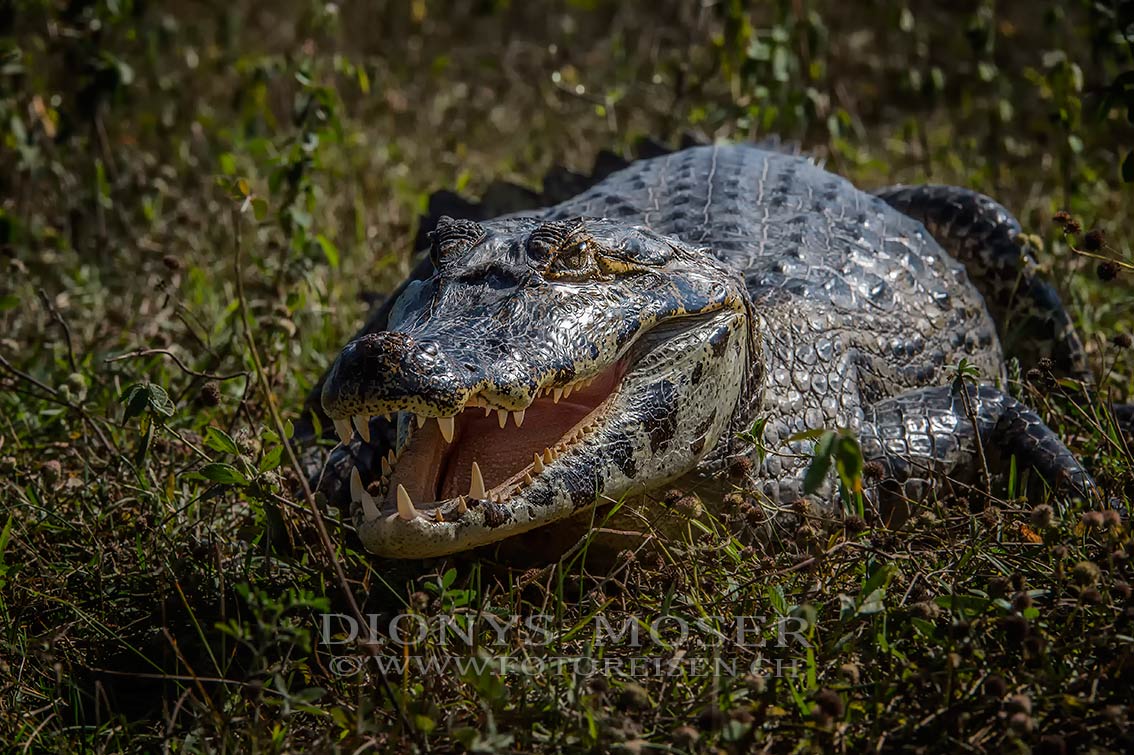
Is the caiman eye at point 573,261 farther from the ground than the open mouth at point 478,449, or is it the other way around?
the caiman eye at point 573,261

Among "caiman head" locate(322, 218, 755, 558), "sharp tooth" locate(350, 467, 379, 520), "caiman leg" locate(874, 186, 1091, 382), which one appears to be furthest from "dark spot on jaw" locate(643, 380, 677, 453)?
"caiman leg" locate(874, 186, 1091, 382)

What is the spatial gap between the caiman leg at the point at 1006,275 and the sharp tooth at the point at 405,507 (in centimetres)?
258

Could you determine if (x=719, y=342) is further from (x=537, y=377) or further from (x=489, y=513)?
(x=489, y=513)

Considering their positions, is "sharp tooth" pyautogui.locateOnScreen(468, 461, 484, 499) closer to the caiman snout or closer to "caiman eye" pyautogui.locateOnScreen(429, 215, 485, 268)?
the caiman snout

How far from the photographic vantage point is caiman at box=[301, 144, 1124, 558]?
113 inches

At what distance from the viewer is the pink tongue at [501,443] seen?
10.3 ft

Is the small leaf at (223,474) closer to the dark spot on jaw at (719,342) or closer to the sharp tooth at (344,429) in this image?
the sharp tooth at (344,429)

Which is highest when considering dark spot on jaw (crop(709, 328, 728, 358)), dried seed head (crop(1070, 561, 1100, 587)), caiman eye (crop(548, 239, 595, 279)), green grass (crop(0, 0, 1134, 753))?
caiman eye (crop(548, 239, 595, 279))

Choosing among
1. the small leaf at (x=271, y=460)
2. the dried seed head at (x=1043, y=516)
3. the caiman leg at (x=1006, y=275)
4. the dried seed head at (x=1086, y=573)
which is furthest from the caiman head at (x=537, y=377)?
the caiman leg at (x=1006, y=275)

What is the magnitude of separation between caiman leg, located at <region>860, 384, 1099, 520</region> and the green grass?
13 cm

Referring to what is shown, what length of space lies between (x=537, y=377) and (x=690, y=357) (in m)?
0.51

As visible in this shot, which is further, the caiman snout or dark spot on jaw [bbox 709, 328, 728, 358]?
dark spot on jaw [bbox 709, 328, 728, 358]

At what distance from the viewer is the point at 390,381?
271cm

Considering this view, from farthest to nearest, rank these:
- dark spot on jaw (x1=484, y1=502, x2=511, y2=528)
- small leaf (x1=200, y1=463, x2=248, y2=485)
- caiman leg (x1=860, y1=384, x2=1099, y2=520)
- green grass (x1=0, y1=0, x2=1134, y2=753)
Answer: caiman leg (x1=860, y1=384, x2=1099, y2=520) < small leaf (x1=200, y1=463, x2=248, y2=485) < dark spot on jaw (x1=484, y1=502, x2=511, y2=528) < green grass (x1=0, y1=0, x2=1134, y2=753)
